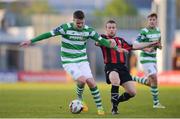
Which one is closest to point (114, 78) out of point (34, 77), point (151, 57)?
point (151, 57)

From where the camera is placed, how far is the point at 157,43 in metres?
18.8

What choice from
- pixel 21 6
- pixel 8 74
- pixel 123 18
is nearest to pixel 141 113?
pixel 8 74

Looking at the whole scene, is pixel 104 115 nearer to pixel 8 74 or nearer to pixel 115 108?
pixel 115 108

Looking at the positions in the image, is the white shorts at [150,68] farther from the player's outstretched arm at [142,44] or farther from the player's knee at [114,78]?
the player's knee at [114,78]

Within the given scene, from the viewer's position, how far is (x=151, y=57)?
19969mm

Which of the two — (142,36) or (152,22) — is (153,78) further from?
(152,22)

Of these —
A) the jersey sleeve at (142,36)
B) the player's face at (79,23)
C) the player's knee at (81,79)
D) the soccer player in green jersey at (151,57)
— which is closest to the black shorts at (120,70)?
the player's knee at (81,79)

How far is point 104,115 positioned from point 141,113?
1125 mm

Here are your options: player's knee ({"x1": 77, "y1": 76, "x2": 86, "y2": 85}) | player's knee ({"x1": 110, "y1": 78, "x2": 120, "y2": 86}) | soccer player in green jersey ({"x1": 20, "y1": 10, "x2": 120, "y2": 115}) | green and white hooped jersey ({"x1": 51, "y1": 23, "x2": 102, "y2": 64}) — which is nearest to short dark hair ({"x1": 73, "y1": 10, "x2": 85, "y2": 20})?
soccer player in green jersey ({"x1": 20, "y1": 10, "x2": 120, "y2": 115})

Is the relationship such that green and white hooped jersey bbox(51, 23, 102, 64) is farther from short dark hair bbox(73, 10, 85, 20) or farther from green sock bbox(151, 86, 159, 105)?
green sock bbox(151, 86, 159, 105)

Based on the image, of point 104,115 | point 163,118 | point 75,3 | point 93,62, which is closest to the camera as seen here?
point 163,118

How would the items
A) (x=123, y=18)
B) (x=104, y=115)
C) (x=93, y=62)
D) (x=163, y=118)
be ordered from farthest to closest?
(x=123, y=18), (x=93, y=62), (x=104, y=115), (x=163, y=118)

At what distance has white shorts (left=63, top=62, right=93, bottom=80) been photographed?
16516 mm

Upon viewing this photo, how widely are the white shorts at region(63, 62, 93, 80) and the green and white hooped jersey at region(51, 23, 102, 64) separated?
0.10 metres
